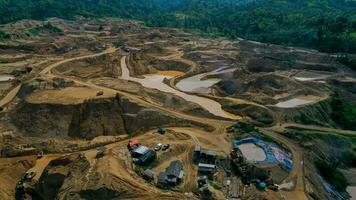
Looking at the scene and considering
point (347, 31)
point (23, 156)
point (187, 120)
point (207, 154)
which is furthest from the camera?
point (347, 31)

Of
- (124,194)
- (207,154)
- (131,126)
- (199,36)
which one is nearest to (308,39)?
(199,36)

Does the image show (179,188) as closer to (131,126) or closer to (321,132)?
(131,126)

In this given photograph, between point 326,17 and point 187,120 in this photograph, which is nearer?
point 187,120

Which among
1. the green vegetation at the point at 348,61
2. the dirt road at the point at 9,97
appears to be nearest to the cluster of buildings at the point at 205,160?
the dirt road at the point at 9,97

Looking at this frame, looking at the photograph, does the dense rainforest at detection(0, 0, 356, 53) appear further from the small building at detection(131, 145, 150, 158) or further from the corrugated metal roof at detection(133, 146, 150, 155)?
the small building at detection(131, 145, 150, 158)

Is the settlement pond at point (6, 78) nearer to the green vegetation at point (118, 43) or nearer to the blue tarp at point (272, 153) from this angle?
the green vegetation at point (118, 43)

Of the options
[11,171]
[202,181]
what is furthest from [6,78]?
[202,181]
